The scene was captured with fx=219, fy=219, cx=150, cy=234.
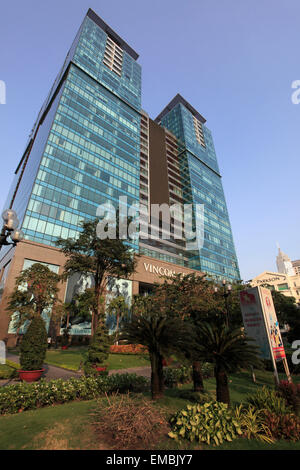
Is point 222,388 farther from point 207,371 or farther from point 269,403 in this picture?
point 207,371

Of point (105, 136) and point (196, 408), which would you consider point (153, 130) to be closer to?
point (105, 136)

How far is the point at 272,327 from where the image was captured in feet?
41.8

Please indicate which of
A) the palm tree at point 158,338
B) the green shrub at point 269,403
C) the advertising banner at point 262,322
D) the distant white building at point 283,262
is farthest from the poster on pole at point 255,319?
the distant white building at point 283,262

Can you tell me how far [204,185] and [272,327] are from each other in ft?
291

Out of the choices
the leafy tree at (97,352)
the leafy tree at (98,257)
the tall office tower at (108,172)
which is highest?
the tall office tower at (108,172)

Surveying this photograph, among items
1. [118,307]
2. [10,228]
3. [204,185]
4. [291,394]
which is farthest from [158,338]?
[204,185]

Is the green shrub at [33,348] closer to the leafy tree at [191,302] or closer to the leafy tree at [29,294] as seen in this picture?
the leafy tree at [191,302]

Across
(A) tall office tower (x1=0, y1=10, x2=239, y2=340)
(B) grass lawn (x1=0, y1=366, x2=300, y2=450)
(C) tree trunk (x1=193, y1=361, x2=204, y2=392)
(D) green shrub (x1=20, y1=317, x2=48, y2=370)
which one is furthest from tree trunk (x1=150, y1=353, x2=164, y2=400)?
(A) tall office tower (x1=0, y1=10, x2=239, y2=340)

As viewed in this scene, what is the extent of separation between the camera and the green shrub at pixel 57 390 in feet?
25.8

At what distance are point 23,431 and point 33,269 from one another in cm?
2782

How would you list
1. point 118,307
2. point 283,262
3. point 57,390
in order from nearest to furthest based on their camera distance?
point 57,390, point 118,307, point 283,262

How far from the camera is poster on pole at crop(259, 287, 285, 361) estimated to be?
12.3 m

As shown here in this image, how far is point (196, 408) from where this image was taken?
6.06 metres

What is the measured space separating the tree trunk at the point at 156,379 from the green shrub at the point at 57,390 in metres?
1.40
